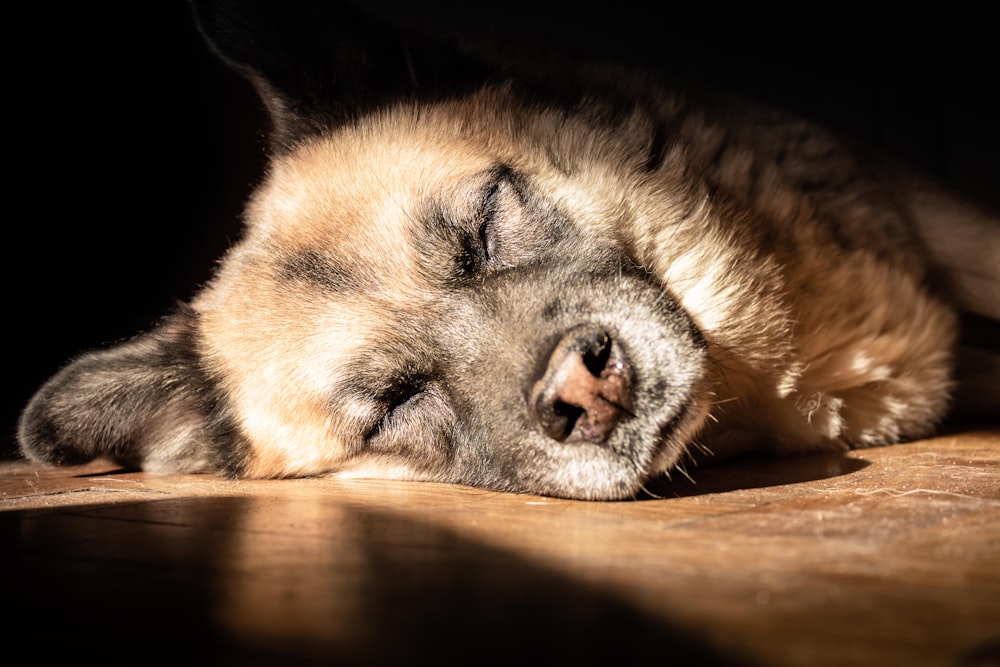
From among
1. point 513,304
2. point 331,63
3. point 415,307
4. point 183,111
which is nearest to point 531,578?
point 513,304

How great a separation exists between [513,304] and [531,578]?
1.04 metres

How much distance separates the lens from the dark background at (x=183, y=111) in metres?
4.25

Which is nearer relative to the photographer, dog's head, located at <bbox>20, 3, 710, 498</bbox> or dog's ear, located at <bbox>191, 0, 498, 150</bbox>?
dog's head, located at <bbox>20, 3, 710, 498</bbox>

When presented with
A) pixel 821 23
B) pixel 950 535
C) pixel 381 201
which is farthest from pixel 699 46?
pixel 950 535

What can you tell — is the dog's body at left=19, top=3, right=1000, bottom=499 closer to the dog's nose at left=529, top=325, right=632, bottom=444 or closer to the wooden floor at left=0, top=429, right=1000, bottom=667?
the dog's nose at left=529, top=325, right=632, bottom=444

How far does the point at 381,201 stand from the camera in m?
2.23

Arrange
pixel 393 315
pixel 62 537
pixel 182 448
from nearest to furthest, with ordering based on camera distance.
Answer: pixel 62 537, pixel 393 315, pixel 182 448

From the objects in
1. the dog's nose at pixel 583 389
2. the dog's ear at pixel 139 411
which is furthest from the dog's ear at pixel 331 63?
the dog's nose at pixel 583 389

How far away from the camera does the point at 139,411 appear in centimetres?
262

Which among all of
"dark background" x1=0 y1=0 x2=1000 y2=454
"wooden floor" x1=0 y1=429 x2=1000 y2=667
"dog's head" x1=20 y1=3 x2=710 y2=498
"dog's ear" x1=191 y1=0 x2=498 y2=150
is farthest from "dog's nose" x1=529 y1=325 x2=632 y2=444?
"dark background" x1=0 y1=0 x2=1000 y2=454

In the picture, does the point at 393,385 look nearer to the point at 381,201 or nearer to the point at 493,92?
the point at 381,201

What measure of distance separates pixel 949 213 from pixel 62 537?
276 centimetres

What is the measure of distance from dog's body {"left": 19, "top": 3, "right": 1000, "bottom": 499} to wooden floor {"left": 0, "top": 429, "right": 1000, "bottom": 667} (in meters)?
0.31

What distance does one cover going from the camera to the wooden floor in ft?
2.61
